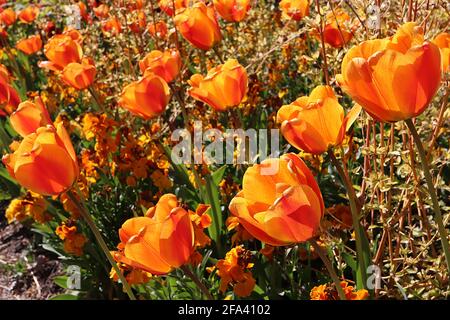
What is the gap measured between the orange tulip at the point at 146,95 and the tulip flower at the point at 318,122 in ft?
2.64

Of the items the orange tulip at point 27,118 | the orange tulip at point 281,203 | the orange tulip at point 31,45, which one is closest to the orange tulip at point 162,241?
the orange tulip at point 281,203

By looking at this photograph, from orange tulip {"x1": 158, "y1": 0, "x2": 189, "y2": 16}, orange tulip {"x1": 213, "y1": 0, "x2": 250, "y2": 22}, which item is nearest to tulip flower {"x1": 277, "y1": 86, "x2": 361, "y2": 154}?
orange tulip {"x1": 213, "y1": 0, "x2": 250, "y2": 22}

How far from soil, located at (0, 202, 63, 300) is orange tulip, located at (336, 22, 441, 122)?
77.6 inches

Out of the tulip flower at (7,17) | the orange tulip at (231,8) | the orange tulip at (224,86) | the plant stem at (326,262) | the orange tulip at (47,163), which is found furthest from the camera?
the tulip flower at (7,17)

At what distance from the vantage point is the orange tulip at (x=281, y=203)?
946mm

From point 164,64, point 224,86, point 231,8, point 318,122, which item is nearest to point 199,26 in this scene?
point 164,64

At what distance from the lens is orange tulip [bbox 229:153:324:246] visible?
946mm

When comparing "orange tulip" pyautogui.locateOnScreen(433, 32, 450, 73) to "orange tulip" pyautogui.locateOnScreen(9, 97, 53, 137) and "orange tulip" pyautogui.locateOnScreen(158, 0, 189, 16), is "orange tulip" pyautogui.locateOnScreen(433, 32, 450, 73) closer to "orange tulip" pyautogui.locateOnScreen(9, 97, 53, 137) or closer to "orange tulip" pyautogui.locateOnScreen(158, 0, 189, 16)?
"orange tulip" pyautogui.locateOnScreen(9, 97, 53, 137)

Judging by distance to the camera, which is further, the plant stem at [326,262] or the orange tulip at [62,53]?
the orange tulip at [62,53]

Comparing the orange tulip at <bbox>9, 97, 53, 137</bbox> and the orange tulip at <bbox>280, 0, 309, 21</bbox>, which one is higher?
the orange tulip at <bbox>280, 0, 309, 21</bbox>

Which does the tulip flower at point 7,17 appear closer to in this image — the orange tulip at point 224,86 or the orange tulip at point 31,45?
the orange tulip at point 31,45

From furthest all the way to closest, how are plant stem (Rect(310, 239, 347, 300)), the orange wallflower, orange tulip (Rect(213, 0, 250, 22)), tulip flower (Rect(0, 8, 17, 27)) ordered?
tulip flower (Rect(0, 8, 17, 27)) → orange tulip (Rect(213, 0, 250, 22)) → the orange wallflower → plant stem (Rect(310, 239, 347, 300))

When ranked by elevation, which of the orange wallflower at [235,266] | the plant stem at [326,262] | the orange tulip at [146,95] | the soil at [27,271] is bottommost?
the soil at [27,271]

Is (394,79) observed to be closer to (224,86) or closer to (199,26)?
(224,86)
